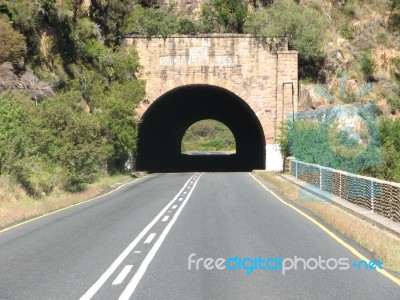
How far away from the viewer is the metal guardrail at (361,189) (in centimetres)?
1317

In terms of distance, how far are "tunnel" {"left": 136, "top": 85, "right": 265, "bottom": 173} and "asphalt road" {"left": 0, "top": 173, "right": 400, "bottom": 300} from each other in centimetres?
2560

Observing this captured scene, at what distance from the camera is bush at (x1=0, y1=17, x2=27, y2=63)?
91.3ft

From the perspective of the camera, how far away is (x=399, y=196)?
41.1 feet

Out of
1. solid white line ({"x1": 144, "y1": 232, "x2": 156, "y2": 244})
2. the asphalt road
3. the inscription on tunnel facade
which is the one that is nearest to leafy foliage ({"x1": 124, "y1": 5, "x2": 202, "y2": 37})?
the inscription on tunnel facade

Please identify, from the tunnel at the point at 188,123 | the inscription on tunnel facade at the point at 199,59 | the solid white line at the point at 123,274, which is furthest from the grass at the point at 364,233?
the tunnel at the point at 188,123

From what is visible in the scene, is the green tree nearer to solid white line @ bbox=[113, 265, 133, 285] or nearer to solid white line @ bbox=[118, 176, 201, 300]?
solid white line @ bbox=[118, 176, 201, 300]

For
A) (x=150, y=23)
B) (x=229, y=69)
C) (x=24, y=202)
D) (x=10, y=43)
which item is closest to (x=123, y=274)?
(x=24, y=202)

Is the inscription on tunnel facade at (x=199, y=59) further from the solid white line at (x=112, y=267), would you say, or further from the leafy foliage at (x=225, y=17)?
the solid white line at (x=112, y=267)

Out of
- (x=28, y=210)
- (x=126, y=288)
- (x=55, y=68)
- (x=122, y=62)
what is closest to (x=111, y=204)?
(x=28, y=210)

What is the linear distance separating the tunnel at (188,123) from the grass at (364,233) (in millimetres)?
24557

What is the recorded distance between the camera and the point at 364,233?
1140 centimetres

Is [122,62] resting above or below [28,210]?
above

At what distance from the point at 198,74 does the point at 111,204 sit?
858 inches

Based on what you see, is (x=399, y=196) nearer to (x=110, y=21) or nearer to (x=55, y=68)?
(x=55, y=68)
